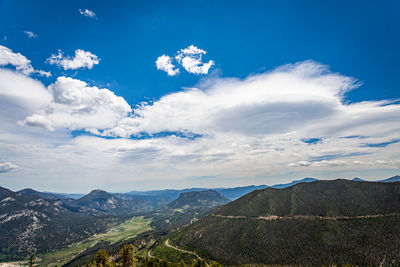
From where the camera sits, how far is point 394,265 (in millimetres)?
175500

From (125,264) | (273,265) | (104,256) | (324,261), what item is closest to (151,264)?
(125,264)

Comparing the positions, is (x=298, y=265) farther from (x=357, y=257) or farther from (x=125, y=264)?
(x=125, y=264)

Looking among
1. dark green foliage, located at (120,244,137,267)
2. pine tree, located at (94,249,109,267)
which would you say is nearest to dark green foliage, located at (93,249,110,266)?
pine tree, located at (94,249,109,267)

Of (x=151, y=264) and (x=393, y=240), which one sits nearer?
(x=151, y=264)

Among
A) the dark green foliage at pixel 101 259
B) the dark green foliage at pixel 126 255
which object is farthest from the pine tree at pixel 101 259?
the dark green foliage at pixel 126 255

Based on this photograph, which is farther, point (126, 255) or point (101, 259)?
point (101, 259)

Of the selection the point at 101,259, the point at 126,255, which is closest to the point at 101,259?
the point at 101,259

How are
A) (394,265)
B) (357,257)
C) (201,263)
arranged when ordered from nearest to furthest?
1. (201,263)
2. (394,265)
3. (357,257)

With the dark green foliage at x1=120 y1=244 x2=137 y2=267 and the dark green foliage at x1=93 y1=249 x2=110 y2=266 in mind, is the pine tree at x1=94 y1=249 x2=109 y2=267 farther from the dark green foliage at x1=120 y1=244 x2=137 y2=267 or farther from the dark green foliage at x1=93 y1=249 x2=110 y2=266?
the dark green foliage at x1=120 y1=244 x2=137 y2=267

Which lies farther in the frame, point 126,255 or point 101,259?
point 101,259

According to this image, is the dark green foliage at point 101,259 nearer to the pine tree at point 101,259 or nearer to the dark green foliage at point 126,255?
the pine tree at point 101,259

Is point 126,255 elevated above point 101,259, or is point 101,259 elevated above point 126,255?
point 126,255

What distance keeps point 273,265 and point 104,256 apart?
520 ft

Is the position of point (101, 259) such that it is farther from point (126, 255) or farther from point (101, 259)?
point (126, 255)
